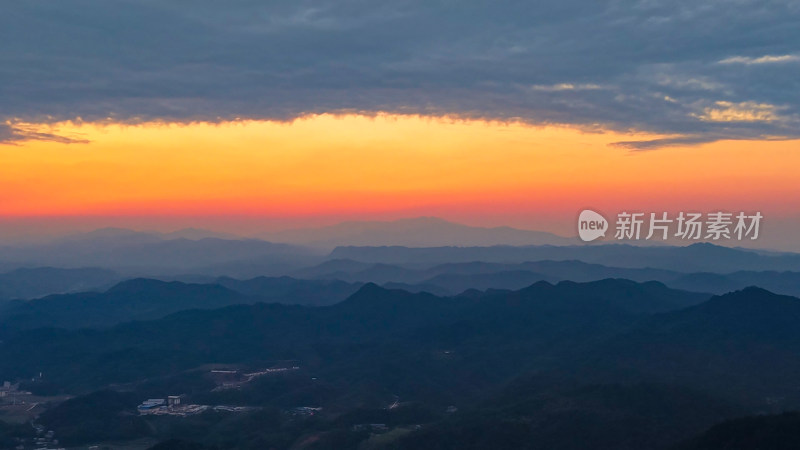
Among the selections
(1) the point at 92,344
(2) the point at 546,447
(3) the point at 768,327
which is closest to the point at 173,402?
(1) the point at 92,344

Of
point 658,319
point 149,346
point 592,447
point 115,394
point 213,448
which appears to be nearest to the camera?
point 592,447

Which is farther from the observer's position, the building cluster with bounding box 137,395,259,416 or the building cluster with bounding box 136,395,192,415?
the building cluster with bounding box 136,395,192,415

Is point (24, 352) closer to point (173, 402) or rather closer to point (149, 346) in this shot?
point (149, 346)

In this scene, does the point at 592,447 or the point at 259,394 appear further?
the point at 259,394

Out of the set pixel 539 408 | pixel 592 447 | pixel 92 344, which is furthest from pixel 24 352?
pixel 592 447

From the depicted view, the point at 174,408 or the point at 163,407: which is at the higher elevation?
the point at 174,408

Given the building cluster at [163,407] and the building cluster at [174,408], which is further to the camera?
the building cluster at [163,407]

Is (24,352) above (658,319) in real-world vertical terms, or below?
below

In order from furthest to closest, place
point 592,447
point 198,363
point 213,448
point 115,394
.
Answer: point 198,363, point 115,394, point 213,448, point 592,447

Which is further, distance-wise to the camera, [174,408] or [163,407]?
[163,407]

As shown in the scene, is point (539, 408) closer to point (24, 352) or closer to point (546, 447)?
point (546, 447)
